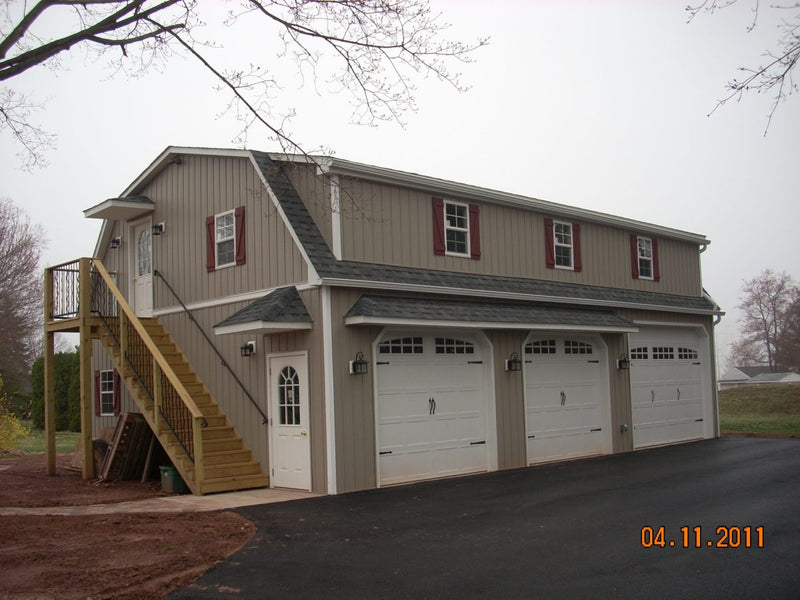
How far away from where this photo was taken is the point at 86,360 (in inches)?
553

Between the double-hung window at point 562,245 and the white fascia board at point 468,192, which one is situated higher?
the white fascia board at point 468,192

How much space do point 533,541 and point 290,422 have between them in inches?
211

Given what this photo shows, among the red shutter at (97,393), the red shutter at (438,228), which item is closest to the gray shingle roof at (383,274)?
the red shutter at (438,228)

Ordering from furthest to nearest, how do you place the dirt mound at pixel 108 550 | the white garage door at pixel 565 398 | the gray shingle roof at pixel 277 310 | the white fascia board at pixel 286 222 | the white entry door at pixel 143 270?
the white entry door at pixel 143 270 → the white garage door at pixel 565 398 → the white fascia board at pixel 286 222 → the gray shingle roof at pixel 277 310 → the dirt mound at pixel 108 550

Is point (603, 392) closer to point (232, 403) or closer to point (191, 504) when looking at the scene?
point (232, 403)

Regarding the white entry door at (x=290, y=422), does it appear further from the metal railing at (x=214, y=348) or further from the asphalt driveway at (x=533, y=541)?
the asphalt driveway at (x=533, y=541)

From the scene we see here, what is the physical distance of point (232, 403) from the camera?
45.0 feet

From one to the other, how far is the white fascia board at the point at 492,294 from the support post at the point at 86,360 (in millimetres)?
5177

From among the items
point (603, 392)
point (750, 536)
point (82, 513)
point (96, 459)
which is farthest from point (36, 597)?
point (603, 392)

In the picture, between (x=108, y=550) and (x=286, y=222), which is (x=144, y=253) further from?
(x=108, y=550)

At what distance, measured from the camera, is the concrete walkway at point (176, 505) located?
34.6 ft

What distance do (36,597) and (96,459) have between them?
28.0 feet

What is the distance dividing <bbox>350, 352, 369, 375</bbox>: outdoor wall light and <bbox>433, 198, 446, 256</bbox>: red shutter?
2.87 metres

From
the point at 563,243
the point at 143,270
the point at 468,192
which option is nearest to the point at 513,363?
the point at 468,192
